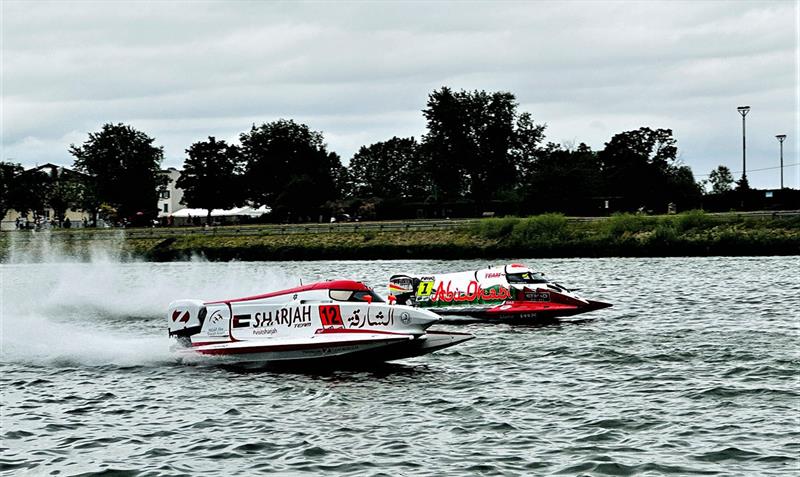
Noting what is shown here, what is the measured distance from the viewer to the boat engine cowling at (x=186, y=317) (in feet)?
87.6

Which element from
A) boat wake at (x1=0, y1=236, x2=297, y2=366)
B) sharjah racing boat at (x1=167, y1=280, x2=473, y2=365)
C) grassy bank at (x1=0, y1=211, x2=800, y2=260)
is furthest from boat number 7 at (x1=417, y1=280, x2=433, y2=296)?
grassy bank at (x1=0, y1=211, x2=800, y2=260)

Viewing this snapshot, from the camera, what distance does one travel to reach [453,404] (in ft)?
68.0

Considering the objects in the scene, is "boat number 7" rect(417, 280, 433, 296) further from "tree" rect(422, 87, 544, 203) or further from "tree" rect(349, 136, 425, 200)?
"tree" rect(349, 136, 425, 200)

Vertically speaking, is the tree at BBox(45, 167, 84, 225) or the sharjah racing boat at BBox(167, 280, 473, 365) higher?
the tree at BBox(45, 167, 84, 225)

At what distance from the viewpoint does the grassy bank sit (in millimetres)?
66875

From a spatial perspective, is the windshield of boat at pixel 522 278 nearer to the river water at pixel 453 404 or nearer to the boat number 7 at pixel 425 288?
the river water at pixel 453 404

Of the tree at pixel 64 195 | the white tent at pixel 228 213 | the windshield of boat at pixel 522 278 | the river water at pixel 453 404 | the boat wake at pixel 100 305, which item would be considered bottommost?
the river water at pixel 453 404

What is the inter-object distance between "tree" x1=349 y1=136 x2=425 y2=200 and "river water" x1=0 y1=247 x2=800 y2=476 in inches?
5870

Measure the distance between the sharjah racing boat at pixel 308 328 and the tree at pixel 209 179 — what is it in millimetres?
114669

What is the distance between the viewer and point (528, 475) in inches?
608

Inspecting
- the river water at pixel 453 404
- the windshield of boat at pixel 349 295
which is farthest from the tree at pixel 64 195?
the windshield of boat at pixel 349 295

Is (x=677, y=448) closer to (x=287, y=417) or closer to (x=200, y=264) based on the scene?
(x=287, y=417)

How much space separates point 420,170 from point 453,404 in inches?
4818

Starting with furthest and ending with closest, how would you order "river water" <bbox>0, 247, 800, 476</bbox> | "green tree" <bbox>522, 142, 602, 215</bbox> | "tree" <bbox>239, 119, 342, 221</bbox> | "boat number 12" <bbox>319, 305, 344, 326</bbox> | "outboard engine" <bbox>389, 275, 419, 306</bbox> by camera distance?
"tree" <bbox>239, 119, 342, 221</bbox>
"green tree" <bbox>522, 142, 602, 215</bbox>
"outboard engine" <bbox>389, 275, 419, 306</bbox>
"boat number 12" <bbox>319, 305, 344, 326</bbox>
"river water" <bbox>0, 247, 800, 476</bbox>
